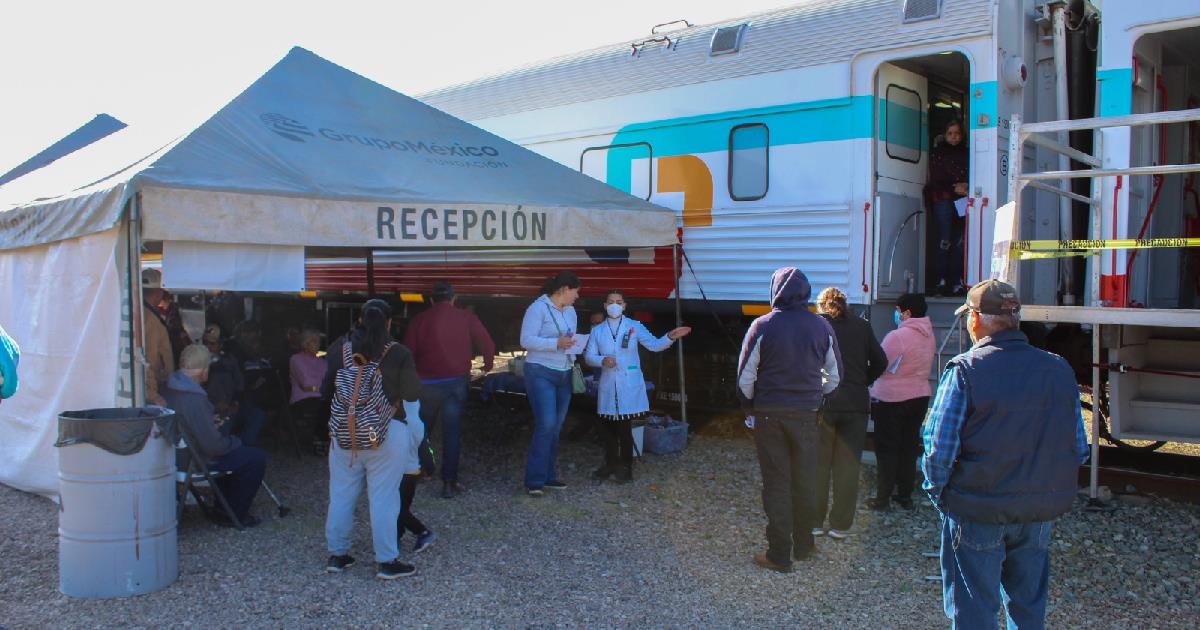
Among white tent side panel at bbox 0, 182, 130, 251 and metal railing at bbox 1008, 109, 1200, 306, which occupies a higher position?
metal railing at bbox 1008, 109, 1200, 306

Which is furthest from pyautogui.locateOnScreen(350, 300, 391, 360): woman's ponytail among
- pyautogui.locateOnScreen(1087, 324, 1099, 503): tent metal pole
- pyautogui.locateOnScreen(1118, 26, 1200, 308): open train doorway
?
pyautogui.locateOnScreen(1118, 26, 1200, 308): open train doorway

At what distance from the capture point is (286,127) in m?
6.38

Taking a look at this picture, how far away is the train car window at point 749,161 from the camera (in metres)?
8.01

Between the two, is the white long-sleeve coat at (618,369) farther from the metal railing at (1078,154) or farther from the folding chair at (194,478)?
the metal railing at (1078,154)

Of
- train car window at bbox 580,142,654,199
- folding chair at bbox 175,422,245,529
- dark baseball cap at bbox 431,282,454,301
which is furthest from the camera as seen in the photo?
train car window at bbox 580,142,654,199

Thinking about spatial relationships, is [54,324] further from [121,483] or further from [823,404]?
[823,404]

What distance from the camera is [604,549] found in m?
5.47

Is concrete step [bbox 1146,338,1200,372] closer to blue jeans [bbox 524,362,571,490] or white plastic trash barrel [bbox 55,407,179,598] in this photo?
blue jeans [bbox 524,362,571,490]

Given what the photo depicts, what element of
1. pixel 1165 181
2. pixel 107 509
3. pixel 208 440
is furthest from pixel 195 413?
pixel 1165 181

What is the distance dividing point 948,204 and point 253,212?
5139 millimetres

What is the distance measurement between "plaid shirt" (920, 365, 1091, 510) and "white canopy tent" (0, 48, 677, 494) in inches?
146

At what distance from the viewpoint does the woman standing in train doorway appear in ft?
25.2

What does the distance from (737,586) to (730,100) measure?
4.52 m

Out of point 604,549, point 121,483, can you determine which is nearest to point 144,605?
point 121,483
